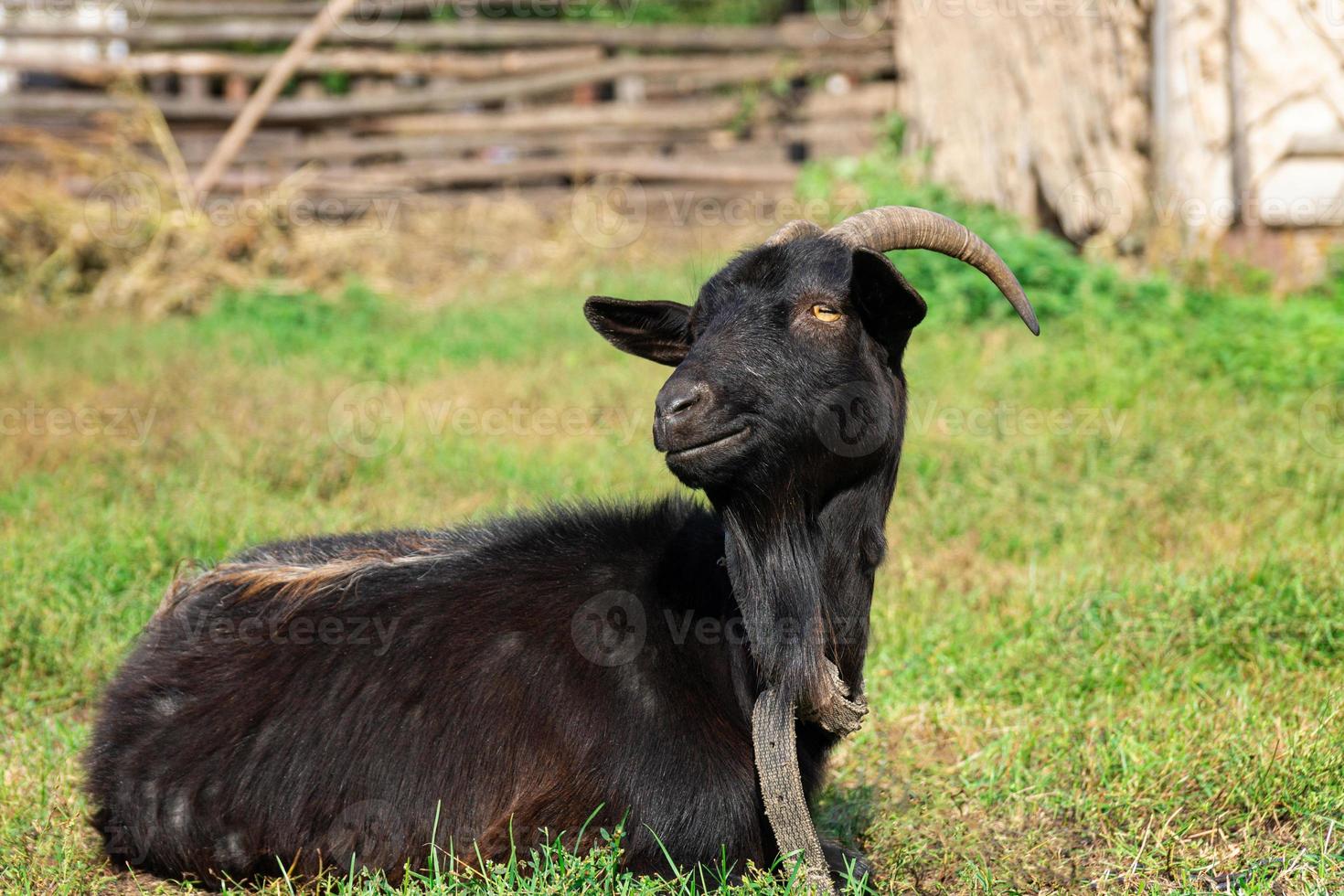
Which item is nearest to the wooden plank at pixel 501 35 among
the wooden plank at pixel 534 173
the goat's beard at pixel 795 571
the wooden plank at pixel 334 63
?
the wooden plank at pixel 334 63

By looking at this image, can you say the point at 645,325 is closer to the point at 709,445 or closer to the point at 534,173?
the point at 709,445

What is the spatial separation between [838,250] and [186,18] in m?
13.1

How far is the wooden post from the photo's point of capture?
13.6 m

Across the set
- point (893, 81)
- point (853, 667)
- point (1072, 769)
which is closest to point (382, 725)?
point (853, 667)

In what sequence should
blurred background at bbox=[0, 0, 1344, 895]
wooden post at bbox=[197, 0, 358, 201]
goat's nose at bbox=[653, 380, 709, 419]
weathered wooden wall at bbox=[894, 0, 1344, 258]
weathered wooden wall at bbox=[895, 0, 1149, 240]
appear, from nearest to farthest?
1. goat's nose at bbox=[653, 380, 709, 419]
2. blurred background at bbox=[0, 0, 1344, 895]
3. weathered wooden wall at bbox=[894, 0, 1344, 258]
4. weathered wooden wall at bbox=[895, 0, 1149, 240]
5. wooden post at bbox=[197, 0, 358, 201]

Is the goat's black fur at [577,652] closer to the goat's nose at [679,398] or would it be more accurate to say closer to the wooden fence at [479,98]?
the goat's nose at [679,398]

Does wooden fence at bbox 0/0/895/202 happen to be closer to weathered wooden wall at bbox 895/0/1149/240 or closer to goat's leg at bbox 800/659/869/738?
weathered wooden wall at bbox 895/0/1149/240

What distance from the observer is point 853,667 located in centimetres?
349

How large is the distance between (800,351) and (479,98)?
38.2ft

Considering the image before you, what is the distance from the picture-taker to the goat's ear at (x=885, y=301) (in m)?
3.21

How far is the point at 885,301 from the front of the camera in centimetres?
337

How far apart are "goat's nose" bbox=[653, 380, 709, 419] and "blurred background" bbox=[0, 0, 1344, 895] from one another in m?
1.12

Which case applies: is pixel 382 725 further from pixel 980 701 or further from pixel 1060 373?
pixel 1060 373

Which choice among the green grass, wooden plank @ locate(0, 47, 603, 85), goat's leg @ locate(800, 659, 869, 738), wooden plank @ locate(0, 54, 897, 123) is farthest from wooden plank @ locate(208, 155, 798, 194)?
goat's leg @ locate(800, 659, 869, 738)
